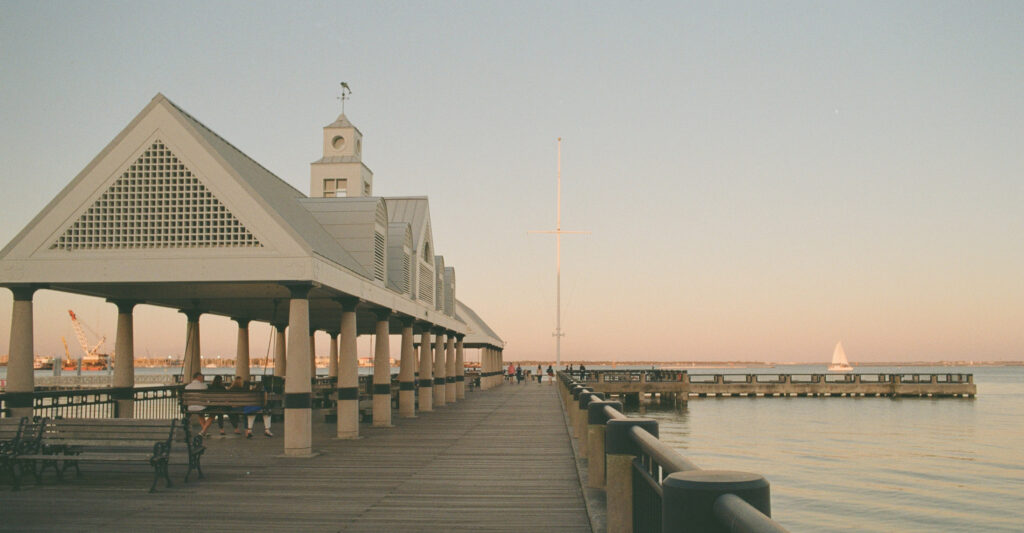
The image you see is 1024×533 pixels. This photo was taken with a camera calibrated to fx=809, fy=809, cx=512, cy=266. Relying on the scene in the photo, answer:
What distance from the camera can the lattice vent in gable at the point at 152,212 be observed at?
52.4 feet

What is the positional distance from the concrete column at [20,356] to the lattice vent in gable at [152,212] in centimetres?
117

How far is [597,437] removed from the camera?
32.9 feet

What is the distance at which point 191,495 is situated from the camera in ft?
36.4

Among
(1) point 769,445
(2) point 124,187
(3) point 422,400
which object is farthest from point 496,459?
(1) point 769,445

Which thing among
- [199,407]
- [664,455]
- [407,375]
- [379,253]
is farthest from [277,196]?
[664,455]

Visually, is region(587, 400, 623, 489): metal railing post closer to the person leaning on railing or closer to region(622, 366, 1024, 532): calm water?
region(622, 366, 1024, 532): calm water

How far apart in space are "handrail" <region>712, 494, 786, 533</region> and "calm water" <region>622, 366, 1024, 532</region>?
10037 millimetres

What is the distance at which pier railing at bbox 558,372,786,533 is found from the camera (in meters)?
2.37

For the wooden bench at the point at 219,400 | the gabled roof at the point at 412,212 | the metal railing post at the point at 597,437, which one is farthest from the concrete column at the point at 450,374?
the metal railing post at the point at 597,437

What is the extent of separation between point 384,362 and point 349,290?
5985mm

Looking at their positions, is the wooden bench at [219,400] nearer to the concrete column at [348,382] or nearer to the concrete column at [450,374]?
the concrete column at [348,382]

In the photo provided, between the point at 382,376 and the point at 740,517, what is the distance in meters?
22.0

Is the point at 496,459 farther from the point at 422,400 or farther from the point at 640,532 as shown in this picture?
the point at 422,400

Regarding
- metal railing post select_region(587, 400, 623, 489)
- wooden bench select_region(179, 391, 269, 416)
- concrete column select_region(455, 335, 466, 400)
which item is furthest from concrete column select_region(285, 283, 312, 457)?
concrete column select_region(455, 335, 466, 400)
